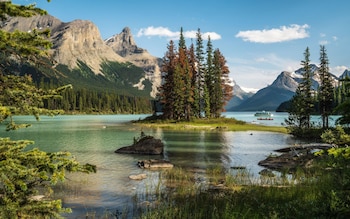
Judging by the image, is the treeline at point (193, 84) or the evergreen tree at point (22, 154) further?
the treeline at point (193, 84)

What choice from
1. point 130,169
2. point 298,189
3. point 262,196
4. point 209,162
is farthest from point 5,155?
point 209,162

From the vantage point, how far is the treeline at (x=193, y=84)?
3228 inches

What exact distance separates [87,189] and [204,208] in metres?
8.19

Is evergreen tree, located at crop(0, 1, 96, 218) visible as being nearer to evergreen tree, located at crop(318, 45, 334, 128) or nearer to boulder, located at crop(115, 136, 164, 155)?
boulder, located at crop(115, 136, 164, 155)

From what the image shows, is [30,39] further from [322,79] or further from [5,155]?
[322,79]

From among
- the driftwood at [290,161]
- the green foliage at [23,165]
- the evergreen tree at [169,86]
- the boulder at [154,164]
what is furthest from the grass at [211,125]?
the green foliage at [23,165]

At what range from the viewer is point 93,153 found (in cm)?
3391

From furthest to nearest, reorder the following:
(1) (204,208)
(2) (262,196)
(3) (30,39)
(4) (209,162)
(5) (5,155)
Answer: (4) (209,162)
(2) (262,196)
(1) (204,208)
(3) (30,39)
(5) (5,155)

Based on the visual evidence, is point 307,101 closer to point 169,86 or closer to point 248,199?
point 169,86

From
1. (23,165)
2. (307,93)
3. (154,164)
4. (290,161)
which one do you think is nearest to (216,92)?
(307,93)

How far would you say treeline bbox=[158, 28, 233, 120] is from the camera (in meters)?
82.0

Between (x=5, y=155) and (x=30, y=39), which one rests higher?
(x=30, y=39)

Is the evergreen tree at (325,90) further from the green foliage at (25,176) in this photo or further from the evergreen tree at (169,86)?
the green foliage at (25,176)

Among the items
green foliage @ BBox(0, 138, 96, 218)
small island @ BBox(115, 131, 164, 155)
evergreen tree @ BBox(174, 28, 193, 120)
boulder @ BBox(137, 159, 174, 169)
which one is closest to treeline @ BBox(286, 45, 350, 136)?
evergreen tree @ BBox(174, 28, 193, 120)
